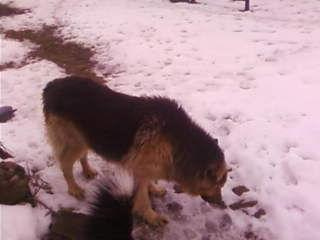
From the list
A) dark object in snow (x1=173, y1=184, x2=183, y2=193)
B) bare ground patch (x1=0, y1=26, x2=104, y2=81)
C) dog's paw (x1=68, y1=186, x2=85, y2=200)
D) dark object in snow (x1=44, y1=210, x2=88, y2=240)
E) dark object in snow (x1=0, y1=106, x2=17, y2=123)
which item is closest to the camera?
dark object in snow (x1=44, y1=210, x2=88, y2=240)

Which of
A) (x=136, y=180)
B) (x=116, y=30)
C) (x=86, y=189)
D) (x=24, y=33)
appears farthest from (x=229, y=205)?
(x=24, y=33)

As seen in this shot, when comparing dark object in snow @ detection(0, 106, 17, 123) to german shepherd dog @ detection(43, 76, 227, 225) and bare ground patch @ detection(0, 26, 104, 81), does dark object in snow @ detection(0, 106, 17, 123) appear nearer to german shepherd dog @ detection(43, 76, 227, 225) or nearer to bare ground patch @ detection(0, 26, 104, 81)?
bare ground patch @ detection(0, 26, 104, 81)

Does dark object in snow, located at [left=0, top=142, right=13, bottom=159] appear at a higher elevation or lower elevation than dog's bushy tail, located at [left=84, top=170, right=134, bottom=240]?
lower

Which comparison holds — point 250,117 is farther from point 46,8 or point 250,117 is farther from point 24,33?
point 46,8

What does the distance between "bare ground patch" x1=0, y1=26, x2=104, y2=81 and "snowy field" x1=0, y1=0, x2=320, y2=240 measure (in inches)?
9.1

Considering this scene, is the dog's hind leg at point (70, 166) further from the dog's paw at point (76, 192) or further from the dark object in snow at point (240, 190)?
the dark object in snow at point (240, 190)

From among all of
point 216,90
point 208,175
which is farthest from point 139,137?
point 216,90

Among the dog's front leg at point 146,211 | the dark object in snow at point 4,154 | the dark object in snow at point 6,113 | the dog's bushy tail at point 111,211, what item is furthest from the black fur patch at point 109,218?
the dark object in snow at point 6,113

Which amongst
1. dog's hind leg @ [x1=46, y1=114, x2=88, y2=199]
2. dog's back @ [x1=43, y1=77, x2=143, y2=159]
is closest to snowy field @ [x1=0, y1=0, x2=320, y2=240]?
dog's hind leg @ [x1=46, y1=114, x2=88, y2=199]

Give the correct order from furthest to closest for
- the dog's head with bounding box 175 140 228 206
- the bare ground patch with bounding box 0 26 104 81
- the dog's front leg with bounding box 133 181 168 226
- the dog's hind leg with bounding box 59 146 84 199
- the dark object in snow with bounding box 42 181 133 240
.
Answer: the bare ground patch with bounding box 0 26 104 81
the dog's hind leg with bounding box 59 146 84 199
the dog's front leg with bounding box 133 181 168 226
the dog's head with bounding box 175 140 228 206
the dark object in snow with bounding box 42 181 133 240

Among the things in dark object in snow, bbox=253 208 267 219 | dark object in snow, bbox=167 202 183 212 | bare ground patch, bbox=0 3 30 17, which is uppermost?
bare ground patch, bbox=0 3 30 17

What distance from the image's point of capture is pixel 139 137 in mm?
4352

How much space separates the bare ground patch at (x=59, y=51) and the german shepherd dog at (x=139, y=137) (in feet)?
11.9

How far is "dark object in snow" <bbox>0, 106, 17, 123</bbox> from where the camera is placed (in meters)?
6.88
